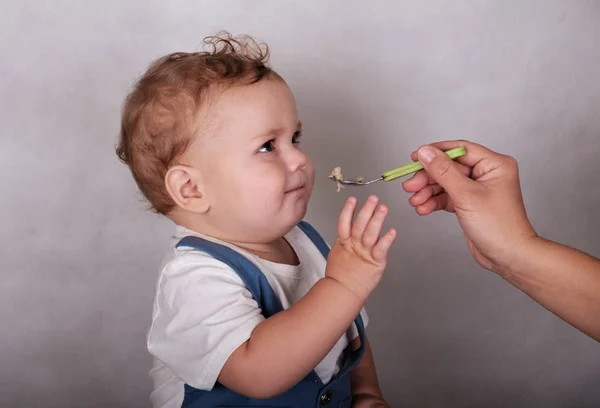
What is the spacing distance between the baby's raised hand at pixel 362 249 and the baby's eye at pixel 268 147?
19cm

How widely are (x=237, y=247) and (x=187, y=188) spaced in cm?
12

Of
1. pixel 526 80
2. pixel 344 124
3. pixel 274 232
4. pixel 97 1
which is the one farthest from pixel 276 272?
pixel 526 80

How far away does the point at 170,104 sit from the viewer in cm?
99

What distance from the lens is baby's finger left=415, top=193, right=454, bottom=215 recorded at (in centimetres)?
109

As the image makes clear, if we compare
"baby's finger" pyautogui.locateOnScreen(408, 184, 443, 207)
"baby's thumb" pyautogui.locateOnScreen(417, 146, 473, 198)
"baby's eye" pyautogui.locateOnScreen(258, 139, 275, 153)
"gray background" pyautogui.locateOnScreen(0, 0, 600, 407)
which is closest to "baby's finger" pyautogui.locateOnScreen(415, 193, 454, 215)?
"baby's finger" pyautogui.locateOnScreen(408, 184, 443, 207)

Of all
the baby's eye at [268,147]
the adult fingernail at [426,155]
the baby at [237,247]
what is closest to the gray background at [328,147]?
the baby at [237,247]

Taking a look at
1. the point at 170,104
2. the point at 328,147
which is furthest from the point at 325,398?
the point at 328,147

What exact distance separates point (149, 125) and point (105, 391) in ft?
2.80

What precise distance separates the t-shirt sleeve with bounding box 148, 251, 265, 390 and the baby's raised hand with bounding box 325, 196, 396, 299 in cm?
13

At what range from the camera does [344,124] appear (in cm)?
150

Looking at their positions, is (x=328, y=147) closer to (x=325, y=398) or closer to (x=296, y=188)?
(x=296, y=188)

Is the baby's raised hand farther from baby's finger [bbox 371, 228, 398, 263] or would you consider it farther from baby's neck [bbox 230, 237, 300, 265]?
baby's neck [bbox 230, 237, 300, 265]

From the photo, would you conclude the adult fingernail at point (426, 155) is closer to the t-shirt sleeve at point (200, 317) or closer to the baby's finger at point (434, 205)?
the baby's finger at point (434, 205)

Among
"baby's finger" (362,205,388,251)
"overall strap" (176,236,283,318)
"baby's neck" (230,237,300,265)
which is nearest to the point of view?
"baby's finger" (362,205,388,251)
